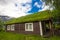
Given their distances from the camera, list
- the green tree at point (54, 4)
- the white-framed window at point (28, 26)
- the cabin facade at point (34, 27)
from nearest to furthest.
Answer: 1. the green tree at point (54, 4)
2. the cabin facade at point (34, 27)
3. the white-framed window at point (28, 26)

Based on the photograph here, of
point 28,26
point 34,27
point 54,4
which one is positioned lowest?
point 34,27

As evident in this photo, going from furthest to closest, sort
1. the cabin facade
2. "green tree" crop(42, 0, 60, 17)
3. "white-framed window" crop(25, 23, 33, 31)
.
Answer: "white-framed window" crop(25, 23, 33, 31)
the cabin facade
"green tree" crop(42, 0, 60, 17)

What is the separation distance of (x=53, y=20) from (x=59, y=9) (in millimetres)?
4166

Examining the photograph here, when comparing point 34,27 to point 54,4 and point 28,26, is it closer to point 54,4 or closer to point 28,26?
point 28,26

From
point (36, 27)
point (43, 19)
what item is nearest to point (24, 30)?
point (36, 27)

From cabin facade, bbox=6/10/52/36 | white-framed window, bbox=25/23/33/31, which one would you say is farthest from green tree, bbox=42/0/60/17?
white-framed window, bbox=25/23/33/31

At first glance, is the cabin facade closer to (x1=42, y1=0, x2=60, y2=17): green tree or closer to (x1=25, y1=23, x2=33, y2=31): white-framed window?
(x1=25, y1=23, x2=33, y2=31): white-framed window

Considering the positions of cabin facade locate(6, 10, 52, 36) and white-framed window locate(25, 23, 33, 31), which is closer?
cabin facade locate(6, 10, 52, 36)

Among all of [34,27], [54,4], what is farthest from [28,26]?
[54,4]

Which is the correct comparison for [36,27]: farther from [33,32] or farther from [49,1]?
[49,1]

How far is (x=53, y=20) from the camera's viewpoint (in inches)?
1011

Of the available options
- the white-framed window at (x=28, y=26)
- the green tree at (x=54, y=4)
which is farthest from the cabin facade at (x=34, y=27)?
the green tree at (x=54, y=4)

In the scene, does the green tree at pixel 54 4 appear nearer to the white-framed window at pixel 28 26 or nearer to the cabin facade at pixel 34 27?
the cabin facade at pixel 34 27

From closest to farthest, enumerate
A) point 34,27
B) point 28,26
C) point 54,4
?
point 54,4
point 34,27
point 28,26
